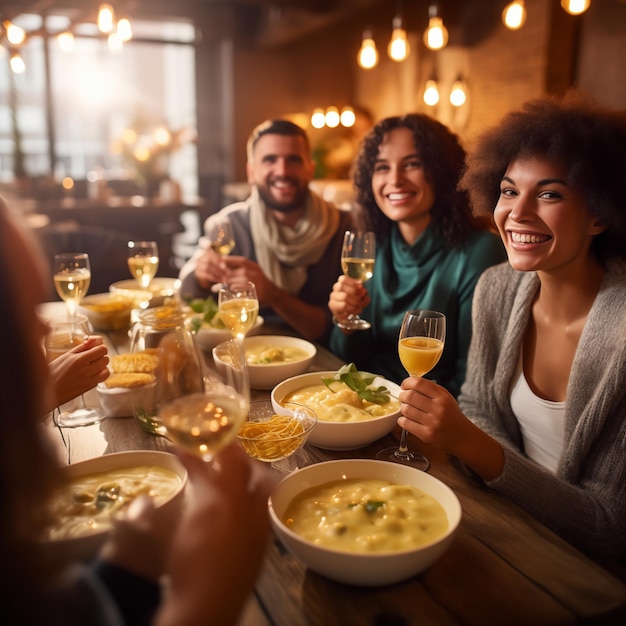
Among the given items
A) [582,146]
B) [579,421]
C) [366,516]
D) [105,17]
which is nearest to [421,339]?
[579,421]

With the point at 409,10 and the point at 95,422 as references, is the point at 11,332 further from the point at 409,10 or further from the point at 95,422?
the point at 409,10

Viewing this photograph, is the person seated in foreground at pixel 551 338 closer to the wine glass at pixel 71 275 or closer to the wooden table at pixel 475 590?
the wooden table at pixel 475 590

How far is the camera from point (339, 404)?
55.7 inches

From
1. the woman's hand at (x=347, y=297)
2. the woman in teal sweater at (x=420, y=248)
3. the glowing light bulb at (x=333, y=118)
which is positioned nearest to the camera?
the woman's hand at (x=347, y=297)

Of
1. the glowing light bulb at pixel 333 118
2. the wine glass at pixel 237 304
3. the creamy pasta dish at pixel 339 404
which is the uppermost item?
the glowing light bulb at pixel 333 118

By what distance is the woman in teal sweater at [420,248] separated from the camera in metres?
2.19

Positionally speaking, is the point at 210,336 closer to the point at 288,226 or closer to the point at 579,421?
the point at 579,421

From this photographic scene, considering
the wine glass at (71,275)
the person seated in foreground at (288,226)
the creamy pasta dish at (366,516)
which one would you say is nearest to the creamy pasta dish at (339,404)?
the creamy pasta dish at (366,516)

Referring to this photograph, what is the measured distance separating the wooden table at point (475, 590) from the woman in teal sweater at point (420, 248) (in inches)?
44.7

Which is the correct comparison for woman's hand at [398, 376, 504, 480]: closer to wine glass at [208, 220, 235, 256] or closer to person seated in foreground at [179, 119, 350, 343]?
wine glass at [208, 220, 235, 256]

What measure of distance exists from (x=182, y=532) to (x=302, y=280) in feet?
7.64

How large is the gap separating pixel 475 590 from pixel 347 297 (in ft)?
4.16

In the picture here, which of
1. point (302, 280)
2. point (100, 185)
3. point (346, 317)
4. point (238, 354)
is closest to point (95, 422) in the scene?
point (238, 354)

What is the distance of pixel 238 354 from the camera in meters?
1.10
